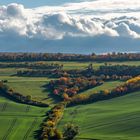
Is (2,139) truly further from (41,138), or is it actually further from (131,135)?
(131,135)

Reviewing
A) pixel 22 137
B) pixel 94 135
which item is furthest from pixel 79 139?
pixel 22 137

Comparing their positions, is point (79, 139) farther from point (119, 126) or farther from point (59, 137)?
point (119, 126)

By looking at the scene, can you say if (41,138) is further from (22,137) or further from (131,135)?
(131,135)

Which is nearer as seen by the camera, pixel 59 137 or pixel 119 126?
pixel 59 137

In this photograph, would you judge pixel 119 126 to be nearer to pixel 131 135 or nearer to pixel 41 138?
pixel 131 135

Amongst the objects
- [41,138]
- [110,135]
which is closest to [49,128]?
[41,138]

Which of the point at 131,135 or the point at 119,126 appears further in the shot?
the point at 119,126

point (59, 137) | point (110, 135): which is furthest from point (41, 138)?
point (110, 135)
